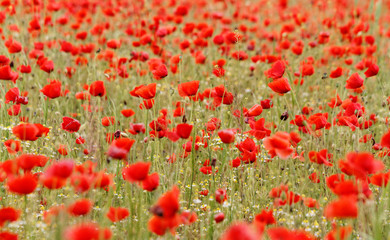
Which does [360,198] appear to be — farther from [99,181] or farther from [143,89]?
[143,89]

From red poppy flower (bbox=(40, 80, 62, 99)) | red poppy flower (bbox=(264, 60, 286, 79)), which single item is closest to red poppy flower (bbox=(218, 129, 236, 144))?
red poppy flower (bbox=(264, 60, 286, 79))

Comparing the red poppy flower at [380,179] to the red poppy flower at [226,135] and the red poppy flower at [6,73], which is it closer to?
the red poppy flower at [226,135]

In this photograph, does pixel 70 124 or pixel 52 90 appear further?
pixel 52 90

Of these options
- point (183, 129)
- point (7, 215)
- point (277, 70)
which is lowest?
point (7, 215)

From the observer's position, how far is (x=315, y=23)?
300 inches

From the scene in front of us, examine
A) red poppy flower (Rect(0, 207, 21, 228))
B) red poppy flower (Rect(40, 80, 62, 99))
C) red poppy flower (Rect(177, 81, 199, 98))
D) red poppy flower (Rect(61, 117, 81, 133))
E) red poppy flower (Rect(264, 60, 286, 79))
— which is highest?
red poppy flower (Rect(264, 60, 286, 79))

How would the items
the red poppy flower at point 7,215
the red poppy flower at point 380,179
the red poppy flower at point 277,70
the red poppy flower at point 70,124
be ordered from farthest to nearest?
the red poppy flower at point 277,70 < the red poppy flower at point 70,124 < the red poppy flower at point 380,179 < the red poppy flower at point 7,215

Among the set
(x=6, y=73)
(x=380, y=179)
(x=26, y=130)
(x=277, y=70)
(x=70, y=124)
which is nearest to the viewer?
(x=380, y=179)

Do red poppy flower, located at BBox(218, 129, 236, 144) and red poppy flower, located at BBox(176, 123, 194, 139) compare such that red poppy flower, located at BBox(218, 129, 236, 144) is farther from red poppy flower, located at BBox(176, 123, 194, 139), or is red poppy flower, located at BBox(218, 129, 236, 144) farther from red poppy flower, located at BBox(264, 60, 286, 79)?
red poppy flower, located at BBox(264, 60, 286, 79)

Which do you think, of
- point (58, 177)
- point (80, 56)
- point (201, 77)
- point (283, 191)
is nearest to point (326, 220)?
point (283, 191)

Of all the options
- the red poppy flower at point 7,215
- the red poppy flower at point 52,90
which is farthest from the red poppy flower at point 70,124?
the red poppy flower at point 7,215

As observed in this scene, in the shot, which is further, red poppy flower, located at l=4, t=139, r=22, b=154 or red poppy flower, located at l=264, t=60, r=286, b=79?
red poppy flower, located at l=264, t=60, r=286, b=79

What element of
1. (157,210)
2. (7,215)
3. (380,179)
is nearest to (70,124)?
(7,215)

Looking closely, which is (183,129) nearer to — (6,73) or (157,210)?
(157,210)
